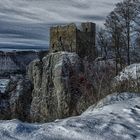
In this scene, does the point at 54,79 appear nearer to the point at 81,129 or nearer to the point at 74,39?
the point at 74,39

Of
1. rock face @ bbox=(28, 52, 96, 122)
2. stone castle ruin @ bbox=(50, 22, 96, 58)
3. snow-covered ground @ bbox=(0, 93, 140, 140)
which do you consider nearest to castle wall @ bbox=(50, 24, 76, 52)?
stone castle ruin @ bbox=(50, 22, 96, 58)

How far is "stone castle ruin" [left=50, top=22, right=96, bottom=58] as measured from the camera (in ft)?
80.0

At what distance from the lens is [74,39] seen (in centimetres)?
2738

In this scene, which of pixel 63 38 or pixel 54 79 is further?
pixel 63 38

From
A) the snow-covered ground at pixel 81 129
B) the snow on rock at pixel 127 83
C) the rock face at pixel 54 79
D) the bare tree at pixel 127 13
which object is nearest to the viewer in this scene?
the snow-covered ground at pixel 81 129

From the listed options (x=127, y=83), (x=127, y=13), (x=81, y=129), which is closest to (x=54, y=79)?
(x=127, y=13)

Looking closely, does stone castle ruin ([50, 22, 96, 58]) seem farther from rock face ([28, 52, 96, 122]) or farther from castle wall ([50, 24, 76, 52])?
rock face ([28, 52, 96, 122])

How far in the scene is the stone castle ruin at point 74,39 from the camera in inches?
961

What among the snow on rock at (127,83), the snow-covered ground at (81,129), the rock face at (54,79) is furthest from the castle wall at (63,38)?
the snow-covered ground at (81,129)

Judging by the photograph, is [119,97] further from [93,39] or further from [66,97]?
[93,39]

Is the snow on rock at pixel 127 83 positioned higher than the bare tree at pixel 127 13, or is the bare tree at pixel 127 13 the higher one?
the bare tree at pixel 127 13

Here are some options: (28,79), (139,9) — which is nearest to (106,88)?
(139,9)

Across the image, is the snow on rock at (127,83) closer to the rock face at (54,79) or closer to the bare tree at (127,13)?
the rock face at (54,79)

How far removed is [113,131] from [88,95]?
5286 mm
